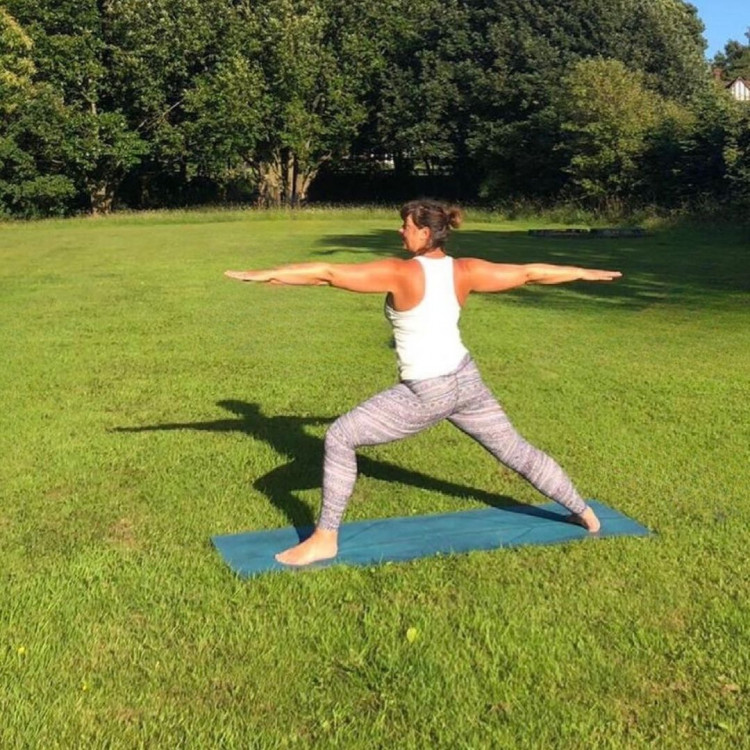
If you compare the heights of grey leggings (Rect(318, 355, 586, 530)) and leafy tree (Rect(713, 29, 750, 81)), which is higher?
leafy tree (Rect(713, 29, 750, 81))

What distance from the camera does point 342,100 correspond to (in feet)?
163

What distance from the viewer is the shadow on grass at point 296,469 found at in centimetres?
600

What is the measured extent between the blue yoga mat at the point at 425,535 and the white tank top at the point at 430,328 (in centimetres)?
92

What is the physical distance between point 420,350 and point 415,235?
1.81ft

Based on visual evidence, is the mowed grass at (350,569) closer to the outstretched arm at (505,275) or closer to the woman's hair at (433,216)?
the outstretched arm at (505,275)

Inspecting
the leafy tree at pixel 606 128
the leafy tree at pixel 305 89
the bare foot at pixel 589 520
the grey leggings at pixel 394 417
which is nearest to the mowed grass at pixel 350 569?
the bare foot at pixel 589 520

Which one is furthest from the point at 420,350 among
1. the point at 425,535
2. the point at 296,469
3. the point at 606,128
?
the point at 606,128

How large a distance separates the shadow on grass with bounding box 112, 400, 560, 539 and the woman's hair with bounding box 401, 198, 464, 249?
177 cm

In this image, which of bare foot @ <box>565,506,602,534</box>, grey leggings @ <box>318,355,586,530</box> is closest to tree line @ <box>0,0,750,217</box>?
bare foot @ <box>565,506,602,534</box>

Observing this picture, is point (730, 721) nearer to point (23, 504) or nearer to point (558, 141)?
point (23, 504)

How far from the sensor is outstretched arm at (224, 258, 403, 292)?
15.0 ft

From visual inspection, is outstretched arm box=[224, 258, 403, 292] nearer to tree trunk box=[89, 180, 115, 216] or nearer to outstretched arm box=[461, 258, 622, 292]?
outstretched arm box=[461, 258, 622, 292]

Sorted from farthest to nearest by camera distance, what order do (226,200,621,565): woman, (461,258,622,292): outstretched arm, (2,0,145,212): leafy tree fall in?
(2,0,145,212): leafy tree → (461,258,622,292): outstretched arm → (226,200,621,565): woman

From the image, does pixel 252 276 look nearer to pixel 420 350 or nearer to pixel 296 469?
pixel 420 350
